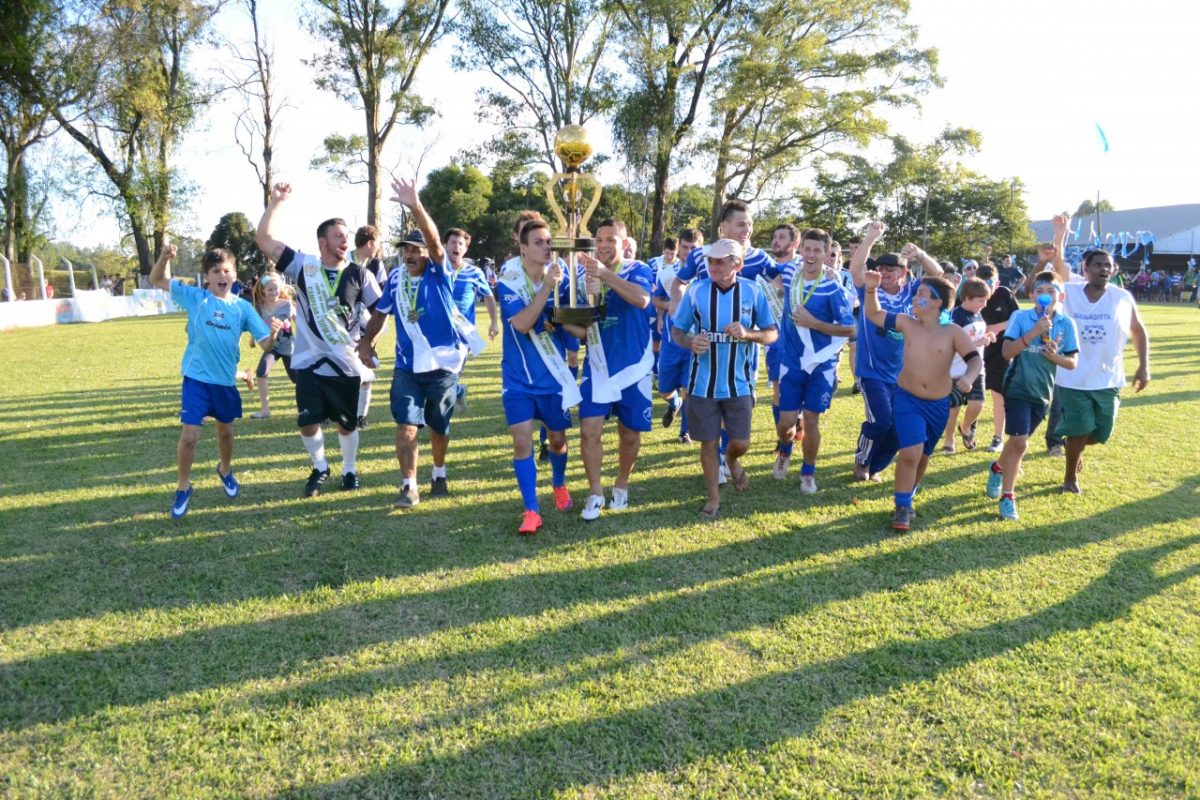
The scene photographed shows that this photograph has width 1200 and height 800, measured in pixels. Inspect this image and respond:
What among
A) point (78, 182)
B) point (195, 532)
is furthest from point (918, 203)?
point (195, 532)

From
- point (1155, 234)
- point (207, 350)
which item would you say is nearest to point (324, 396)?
point (207, 350)

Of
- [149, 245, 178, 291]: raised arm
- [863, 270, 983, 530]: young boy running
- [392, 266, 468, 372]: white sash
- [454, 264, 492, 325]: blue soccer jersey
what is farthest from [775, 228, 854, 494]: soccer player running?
[149, 245, 178, 291]: raised arm

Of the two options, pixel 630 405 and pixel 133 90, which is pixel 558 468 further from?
pixel 133 90

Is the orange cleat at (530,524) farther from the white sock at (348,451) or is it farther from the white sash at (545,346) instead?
the white sock at (348,451)

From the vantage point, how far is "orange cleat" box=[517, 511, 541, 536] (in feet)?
15.8

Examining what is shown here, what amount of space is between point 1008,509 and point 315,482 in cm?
532

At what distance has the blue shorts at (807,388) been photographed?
580 cm

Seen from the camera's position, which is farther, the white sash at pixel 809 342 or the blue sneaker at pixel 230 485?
the white sash at pixel 809 342

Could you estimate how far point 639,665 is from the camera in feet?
10.7

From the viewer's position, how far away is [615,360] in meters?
5.00

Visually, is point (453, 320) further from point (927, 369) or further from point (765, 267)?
point (927, 369)

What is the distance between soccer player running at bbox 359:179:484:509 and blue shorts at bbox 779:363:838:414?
103 inches

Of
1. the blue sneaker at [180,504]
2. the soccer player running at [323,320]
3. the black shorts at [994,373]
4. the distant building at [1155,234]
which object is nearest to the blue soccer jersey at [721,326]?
the soccer player running at [323,320]

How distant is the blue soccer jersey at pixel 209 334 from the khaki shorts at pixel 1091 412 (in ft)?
21.1
